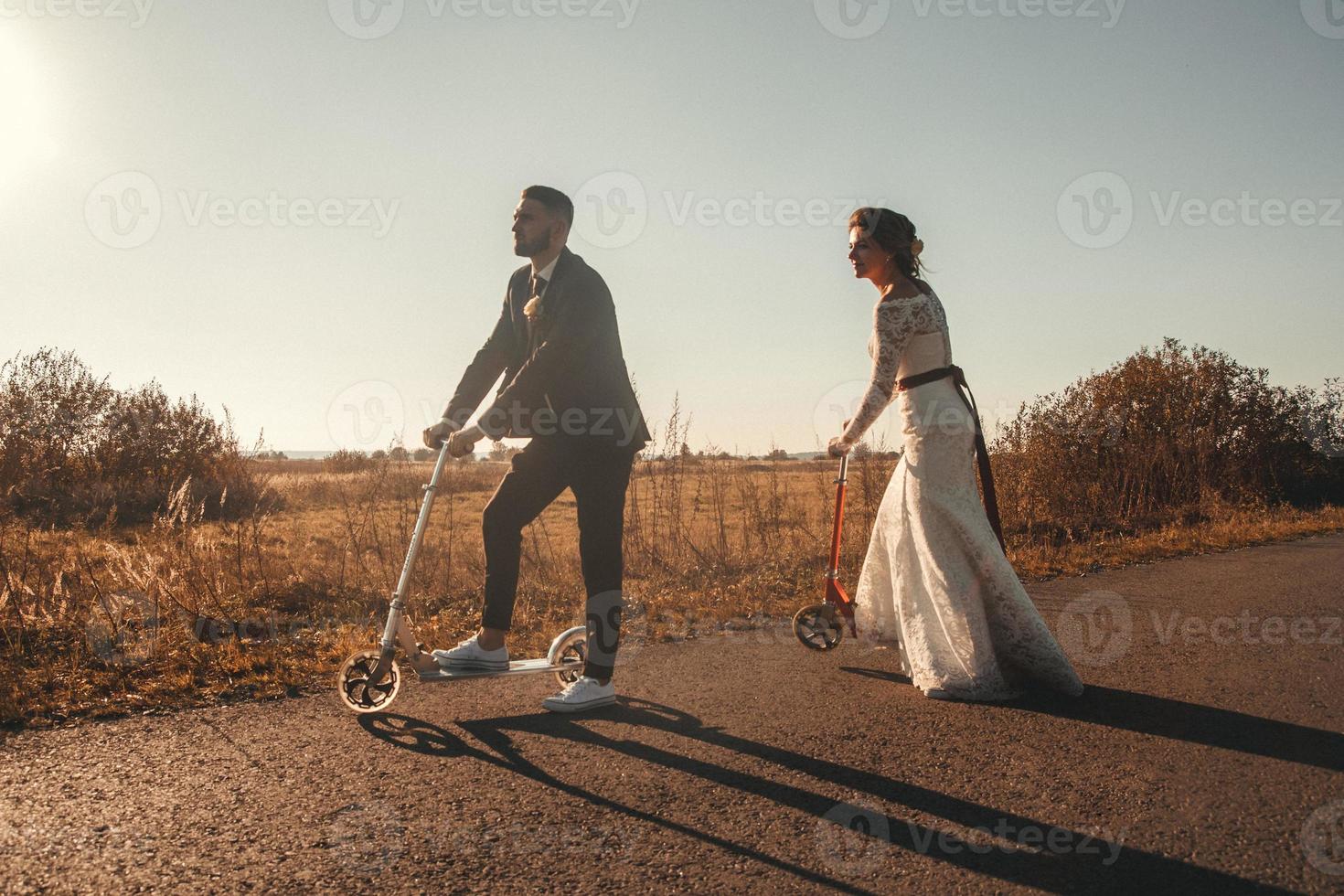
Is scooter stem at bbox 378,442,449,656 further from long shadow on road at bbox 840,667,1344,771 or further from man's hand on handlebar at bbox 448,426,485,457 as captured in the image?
long shadow on road at bbox 840,667,1344,771

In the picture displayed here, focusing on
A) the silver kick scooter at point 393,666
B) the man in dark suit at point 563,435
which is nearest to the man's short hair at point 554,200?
the man in dark suit at point 563,435

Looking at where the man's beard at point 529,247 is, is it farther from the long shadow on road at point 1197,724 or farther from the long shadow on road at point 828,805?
the long shadow on road at point 1197,724

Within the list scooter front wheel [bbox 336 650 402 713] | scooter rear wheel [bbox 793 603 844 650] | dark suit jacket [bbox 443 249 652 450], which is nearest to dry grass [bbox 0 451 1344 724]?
scooter front wheel [bbox 336 650 402 713]

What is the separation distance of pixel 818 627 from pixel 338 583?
4585 mm

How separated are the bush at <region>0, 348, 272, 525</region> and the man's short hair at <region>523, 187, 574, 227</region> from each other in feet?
34.5

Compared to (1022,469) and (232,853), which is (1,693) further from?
(1022,469)

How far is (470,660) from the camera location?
4027 millimetres

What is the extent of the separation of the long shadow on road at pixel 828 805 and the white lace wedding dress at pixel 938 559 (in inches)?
48.9

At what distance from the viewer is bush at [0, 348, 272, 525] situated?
13.6 meters

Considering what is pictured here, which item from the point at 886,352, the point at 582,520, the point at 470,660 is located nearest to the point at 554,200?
the point at 582,520

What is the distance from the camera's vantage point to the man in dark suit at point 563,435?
13.2ft

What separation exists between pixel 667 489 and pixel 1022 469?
667 cm

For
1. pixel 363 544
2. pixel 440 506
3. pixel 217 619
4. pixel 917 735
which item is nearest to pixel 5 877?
pixel 917 735

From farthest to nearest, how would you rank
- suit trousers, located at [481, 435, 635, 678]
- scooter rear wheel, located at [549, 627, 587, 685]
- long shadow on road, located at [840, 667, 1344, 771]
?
scooter rear wheel, located at [549, 627, 587, 685] < suit trousers, located at [481, 435, 635, 678] < long shadow on road, located at [840, 667, 1344, 771]
